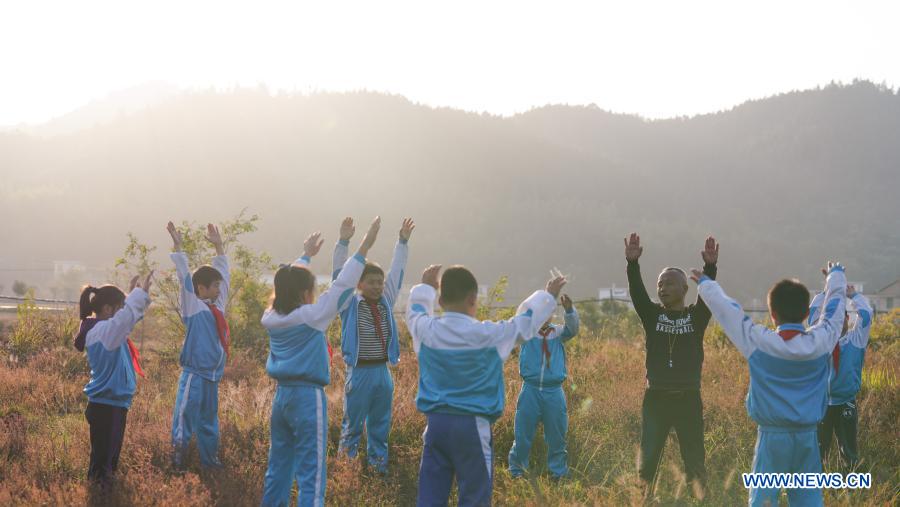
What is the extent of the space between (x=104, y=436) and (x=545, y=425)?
13.0 ft

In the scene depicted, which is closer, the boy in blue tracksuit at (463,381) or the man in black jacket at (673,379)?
the boy in blue tracksuit at (463,381)

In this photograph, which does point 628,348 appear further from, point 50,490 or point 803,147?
point 803,147

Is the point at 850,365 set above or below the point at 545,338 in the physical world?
below


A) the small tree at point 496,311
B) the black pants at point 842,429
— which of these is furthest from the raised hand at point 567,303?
the small tree at point 496,311

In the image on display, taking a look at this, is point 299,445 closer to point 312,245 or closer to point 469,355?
point 469,355

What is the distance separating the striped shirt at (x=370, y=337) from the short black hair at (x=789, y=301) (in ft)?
11.9

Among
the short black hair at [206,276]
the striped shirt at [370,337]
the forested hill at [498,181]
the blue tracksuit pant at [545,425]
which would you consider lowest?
the blue tracksuit pant at [545,425]

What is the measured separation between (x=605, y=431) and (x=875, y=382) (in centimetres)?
463

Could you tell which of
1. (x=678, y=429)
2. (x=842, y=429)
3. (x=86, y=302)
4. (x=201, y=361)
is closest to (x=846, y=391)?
(x=842, y=429)

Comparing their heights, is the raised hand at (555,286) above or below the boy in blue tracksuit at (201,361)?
above

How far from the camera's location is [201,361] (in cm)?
674

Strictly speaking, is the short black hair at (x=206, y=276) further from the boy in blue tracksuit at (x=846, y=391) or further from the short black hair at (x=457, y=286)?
the boy in blue tracksuit at (x=846, y=391)

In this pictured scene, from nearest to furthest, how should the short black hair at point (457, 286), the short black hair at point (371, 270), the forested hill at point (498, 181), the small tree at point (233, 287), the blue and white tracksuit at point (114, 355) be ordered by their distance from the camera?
the short black hair at point (457, 286) → the blue and white tracksuit at point (114, 355) → the short black hair at point (371, 270) → the small tree at point (233, 287) → the forested hill at point (498, 181)

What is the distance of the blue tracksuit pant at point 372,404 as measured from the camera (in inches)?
277
